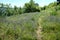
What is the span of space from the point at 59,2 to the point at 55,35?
75.0ft

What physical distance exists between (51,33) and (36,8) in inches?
798

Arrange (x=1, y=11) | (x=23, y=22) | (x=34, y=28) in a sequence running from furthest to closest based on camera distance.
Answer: (x=1, y=11), (x=23, y=22), (x=34, y=28)

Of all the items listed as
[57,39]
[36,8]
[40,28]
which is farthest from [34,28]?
[36,8]

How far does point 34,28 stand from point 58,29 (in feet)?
7.69

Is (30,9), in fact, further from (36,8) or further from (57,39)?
(57,39)

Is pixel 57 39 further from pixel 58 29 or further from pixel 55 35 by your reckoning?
pixel 58 29

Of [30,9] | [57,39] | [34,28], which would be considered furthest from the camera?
[30,9]

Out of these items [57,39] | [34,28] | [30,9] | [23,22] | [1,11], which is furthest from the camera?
[30,9]

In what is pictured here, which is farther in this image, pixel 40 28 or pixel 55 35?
pixel 40 28

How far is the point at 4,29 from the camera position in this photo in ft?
55.2

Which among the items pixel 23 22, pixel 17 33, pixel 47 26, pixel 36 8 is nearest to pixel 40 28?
A: pixel 47 26

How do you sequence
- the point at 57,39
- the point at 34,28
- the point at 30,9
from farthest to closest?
the point at 30,9 → the point at 34,28 → the point at 57,39

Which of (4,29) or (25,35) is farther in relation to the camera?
(4,29)

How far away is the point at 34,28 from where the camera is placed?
17.9 metres
